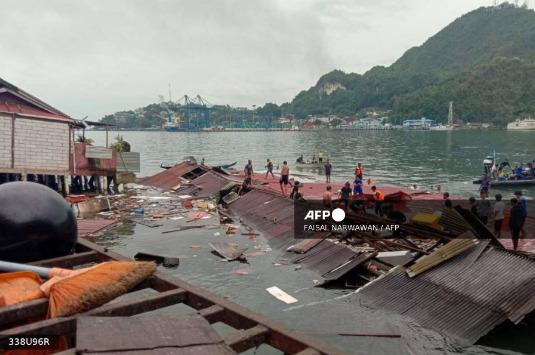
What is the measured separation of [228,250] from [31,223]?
11778 mm

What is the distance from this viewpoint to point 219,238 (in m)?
20.4

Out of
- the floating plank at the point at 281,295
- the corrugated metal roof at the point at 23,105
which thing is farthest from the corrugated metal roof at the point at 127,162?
the floating plank at the point at 281,295

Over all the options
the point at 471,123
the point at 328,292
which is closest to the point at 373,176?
the point at 328,292

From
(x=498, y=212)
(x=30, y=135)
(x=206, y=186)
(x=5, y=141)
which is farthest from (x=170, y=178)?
(x=498, y=212)

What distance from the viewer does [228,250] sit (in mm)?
17656

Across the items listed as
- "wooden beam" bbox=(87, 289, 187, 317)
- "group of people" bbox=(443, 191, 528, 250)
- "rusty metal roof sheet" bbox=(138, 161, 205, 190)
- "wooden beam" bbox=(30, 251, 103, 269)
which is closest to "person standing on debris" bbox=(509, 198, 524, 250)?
"group of people" bbox=(443, 191, 528, 250)

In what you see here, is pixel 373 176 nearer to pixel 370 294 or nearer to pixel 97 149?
pixel 97 149

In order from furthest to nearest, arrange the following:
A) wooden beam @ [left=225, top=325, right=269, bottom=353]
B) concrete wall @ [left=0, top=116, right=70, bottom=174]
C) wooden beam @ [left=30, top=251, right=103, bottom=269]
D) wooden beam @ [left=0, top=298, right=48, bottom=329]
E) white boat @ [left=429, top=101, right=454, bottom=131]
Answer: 1. white boat @ [left=429, top=101, right=454, bottom=131]
2. concrete wall @ [left=0, top=116, right=70, bottom=174]
3. wooden beam @ [left=30, top=251, right=103, bottom=269]
4. wooden beam @ [left=0, top=298, right=48, bottom=329]
5. wooden beam @ [left=225, top=325, right=269, bottom=353]

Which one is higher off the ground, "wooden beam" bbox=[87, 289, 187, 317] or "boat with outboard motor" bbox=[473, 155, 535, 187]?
"wooden beam" bbox=[87, 289, 187, 317]

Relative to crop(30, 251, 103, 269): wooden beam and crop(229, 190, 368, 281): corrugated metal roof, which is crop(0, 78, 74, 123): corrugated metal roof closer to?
crop(229, 190, 368, 281): corrugated metal roof

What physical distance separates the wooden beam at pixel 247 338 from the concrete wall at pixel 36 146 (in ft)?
82.3

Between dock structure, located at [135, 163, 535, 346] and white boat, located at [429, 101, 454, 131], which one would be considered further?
white boat, located at [429, 101, 454, 131]

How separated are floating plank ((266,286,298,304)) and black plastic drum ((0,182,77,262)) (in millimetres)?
7928

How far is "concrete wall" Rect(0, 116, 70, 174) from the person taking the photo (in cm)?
2422
